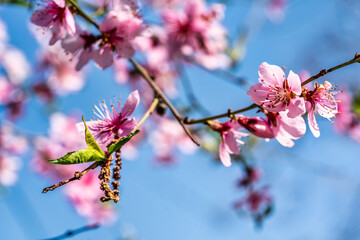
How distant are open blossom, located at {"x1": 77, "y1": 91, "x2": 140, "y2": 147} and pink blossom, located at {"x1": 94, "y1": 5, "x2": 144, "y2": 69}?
1.04ft

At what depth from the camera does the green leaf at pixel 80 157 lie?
0.82 m

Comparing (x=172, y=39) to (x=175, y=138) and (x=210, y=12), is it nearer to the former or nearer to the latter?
(x=210, y=12)

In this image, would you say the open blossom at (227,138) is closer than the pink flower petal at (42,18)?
Yes

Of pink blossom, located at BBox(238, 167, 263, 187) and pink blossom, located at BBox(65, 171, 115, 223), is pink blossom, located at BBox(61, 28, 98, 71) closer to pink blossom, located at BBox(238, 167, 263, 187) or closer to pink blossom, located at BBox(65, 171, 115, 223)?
pink blossom, located at BBox(238, 167, 263, 187)

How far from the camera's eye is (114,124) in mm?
1097

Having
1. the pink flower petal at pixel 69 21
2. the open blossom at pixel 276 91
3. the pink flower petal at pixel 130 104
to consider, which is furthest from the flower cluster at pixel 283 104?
the pink flower petal at pixel 69 21

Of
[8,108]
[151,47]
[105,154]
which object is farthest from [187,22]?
[8,108]

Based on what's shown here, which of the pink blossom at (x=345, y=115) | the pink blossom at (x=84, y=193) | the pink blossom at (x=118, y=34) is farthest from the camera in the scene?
the pink blossom at (x=84, y=193)

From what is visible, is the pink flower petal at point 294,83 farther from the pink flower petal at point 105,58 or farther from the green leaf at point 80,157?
the pink flower petal at point 105,58

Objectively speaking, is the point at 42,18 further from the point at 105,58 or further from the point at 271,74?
the point at 271,74

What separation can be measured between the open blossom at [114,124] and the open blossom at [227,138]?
307mm

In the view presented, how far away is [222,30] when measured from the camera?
2.37 meters

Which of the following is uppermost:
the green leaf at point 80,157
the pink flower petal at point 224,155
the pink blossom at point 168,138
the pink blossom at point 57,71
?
the pink blossom at point 57,71

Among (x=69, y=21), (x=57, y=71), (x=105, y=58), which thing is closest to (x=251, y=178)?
(x=105, y=58)
